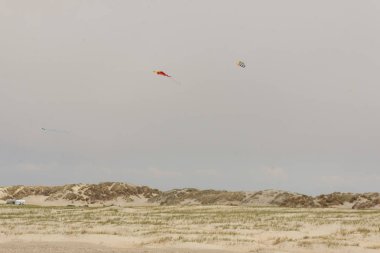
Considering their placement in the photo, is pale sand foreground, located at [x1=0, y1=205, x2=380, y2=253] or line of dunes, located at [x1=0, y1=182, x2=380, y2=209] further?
line of dunes, located at [x1=0, y1=182, x2=380, y2=209]

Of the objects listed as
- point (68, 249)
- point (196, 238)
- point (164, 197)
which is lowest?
point (68, 249)

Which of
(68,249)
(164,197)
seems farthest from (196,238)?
(164,197)

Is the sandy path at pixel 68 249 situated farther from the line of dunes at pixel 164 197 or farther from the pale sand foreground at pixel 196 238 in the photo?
the line of dunes at pixel 164 197

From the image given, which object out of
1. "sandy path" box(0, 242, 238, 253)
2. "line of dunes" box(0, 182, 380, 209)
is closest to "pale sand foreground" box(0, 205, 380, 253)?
"sandy path" box(0, 242, 238, 253)

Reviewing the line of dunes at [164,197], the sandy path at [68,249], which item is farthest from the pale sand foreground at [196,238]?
the line of dunes at [164,197]

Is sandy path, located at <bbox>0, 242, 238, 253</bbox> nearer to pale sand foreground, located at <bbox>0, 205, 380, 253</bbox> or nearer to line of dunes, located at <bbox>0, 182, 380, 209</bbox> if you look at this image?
pale sand foreground, located at <bbox>0, 205, 380, 253</bbox>

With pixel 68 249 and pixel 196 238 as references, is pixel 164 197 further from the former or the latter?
pixel 68 249

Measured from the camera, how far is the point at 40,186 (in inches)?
5925

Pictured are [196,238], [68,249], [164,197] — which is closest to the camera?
[68,249]

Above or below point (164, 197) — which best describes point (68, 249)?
below

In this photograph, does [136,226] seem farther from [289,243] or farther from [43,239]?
[289,243]

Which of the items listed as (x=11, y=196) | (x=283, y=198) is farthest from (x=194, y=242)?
(x=11, y=196)

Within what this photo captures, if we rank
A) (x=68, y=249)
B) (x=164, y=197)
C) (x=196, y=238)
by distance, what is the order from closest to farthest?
(x=68, y=249) < (x=196, y=238) < (x=164, y=197)

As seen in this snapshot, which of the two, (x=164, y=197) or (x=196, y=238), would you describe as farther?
(x=164, y=197)
